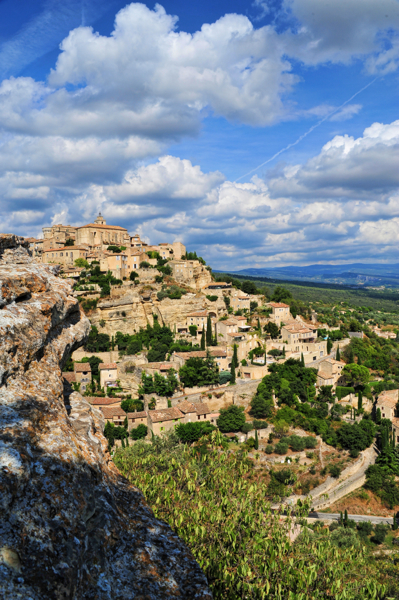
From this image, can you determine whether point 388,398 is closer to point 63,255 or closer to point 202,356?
point 202,356

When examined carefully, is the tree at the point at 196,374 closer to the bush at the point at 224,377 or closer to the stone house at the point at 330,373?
the bush at the point at 224,377

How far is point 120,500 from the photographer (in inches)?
167

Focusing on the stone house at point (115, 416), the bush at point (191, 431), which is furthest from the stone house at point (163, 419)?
the stone house at point (115, 416)

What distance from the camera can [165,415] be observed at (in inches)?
1409

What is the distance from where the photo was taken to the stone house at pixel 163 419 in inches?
1372

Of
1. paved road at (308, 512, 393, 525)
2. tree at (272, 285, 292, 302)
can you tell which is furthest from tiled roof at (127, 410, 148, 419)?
tree at (272, 285, 292, 302)

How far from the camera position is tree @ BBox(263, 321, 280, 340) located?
53094mm

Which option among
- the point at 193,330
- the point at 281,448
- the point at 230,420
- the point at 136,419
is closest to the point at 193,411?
the point at 230,420

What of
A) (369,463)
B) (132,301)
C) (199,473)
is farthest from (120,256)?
(199,473)

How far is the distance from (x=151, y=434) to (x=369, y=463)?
23706 millimetres

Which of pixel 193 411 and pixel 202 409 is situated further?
pixel 202 409

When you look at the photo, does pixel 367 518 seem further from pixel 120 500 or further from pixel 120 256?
pixel 120 256

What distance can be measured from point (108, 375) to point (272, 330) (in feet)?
76.4

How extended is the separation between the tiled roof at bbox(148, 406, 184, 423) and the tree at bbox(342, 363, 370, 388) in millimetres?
24012
